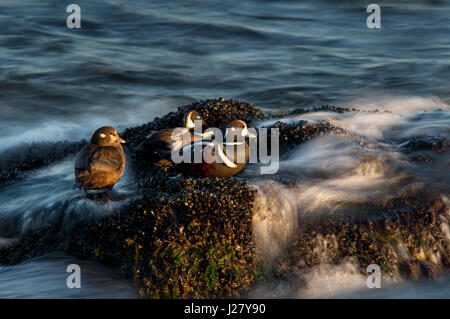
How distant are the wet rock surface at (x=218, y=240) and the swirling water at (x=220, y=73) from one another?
0.26 m

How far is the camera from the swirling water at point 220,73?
5.94 metres

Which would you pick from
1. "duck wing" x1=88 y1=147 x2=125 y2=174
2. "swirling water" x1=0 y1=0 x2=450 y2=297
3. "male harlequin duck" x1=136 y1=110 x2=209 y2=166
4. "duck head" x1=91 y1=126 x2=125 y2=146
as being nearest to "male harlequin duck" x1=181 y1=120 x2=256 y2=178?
"male harlequin duck" x1=136 y1=110 x2=209 y2=166

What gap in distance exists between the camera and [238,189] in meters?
5.02

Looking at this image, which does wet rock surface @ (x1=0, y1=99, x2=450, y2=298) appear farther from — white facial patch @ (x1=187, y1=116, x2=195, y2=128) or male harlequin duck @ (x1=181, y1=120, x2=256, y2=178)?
white facial patch @ (x1=187, y1=116, x2=195, y2=128)

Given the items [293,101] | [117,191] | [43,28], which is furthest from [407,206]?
[43,28]

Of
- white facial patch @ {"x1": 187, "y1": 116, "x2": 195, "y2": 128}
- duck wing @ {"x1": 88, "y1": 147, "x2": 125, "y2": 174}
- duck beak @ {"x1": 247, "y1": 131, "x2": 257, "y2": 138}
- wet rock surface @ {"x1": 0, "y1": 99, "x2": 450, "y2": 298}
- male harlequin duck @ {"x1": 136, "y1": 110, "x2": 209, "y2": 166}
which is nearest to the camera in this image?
wet rock surface @ {"x1": 0, "y1": 99, "x2": 450, "y2": 298}

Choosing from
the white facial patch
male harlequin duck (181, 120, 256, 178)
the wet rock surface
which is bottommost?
the wet rock surface

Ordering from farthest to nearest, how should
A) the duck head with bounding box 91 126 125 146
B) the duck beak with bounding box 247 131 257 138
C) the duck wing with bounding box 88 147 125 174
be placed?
the duck beak with bounding box 247 131 257 138 → the duck head with bounding box 91 126 125 146 → the duck wing with bounding box 88 147 125 174

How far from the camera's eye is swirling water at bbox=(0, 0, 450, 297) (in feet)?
19.5

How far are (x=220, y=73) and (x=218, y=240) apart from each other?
898cm

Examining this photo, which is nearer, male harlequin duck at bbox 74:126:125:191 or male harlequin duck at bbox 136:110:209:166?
male harlequin duck at bbox 74:126:125:191

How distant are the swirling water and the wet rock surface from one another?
26 centimetres

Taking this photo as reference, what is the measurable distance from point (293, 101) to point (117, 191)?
22.1 ft

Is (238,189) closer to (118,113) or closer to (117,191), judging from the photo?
(117,191)
